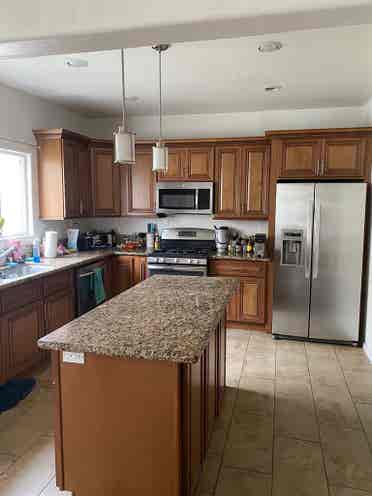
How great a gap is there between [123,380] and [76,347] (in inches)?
10.4

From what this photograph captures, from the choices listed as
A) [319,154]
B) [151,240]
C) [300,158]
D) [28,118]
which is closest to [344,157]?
[319,154]

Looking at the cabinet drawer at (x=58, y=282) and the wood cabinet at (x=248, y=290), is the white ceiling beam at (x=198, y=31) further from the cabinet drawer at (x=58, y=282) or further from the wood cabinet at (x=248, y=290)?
the wood cabinet at (x=248, y=290)

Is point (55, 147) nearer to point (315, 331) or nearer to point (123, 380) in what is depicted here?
point (123, 380)

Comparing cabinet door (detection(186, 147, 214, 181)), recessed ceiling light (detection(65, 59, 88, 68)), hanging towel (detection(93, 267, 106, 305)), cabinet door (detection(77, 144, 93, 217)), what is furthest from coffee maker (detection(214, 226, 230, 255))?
recessed ceiling light (detection(65, 59, 88, 68))

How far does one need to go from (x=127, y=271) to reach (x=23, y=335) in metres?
1.77

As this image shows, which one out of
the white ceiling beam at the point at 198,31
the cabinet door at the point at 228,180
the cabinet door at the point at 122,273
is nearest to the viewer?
the white ceiling beam at the point at 198,31

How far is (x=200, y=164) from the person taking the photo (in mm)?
4645

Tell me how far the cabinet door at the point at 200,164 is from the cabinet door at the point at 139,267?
119 cm

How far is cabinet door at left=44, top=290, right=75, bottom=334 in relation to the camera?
3.51 metres

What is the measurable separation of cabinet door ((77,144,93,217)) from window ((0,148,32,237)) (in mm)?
630

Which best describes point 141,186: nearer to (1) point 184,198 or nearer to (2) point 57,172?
(1) point 184,198

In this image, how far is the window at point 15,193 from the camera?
3932 mm

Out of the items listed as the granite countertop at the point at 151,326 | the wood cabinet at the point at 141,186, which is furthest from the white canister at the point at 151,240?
the granite countertop at the point at 151,326

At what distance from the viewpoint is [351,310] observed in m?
4.00
